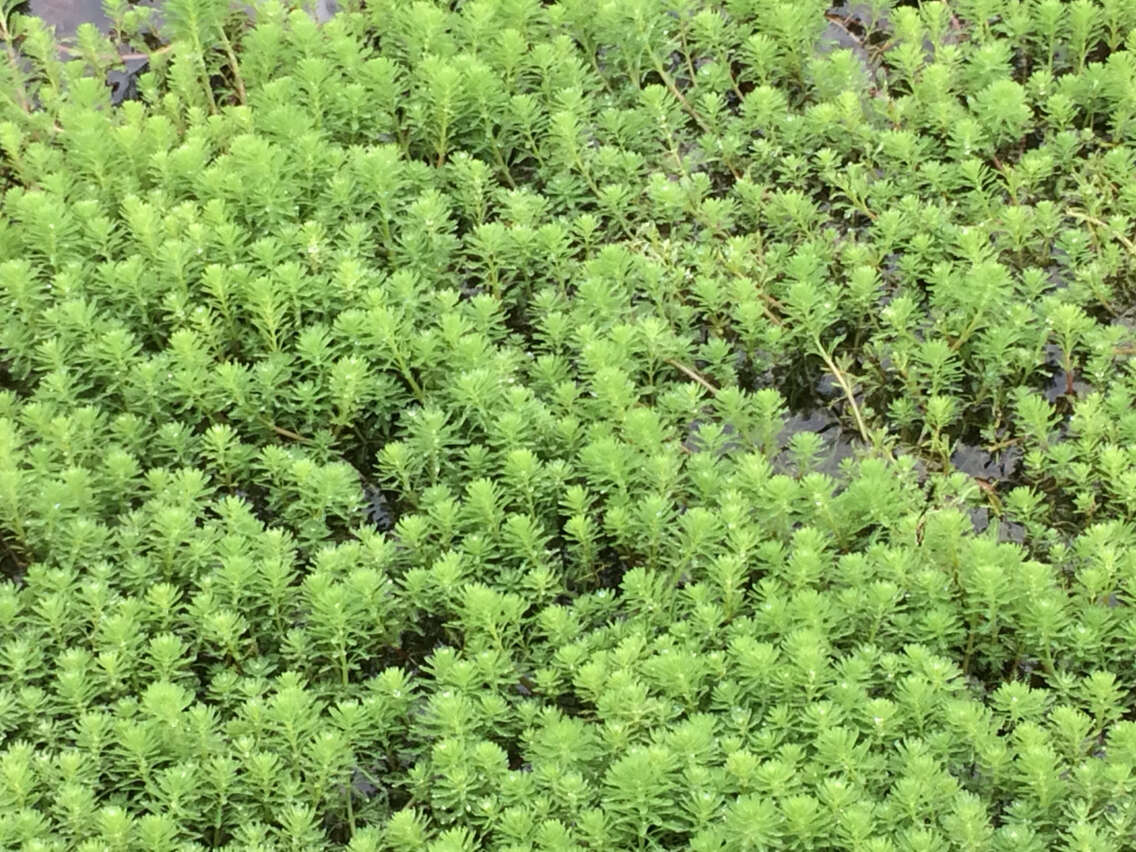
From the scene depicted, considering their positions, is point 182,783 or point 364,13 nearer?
point 182,783

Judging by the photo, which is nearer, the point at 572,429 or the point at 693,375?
the point at 572,429

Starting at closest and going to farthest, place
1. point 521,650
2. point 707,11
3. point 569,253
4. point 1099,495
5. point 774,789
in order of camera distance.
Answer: point 774,789, point 521,650, point 1099,495, point 569,253, point 707,11

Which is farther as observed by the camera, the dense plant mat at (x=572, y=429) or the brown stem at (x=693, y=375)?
the brown stem at (x=693, y=375)

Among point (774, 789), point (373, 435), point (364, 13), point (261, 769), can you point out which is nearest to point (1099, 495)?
point (774, 789)

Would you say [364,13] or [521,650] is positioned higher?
[364,13]

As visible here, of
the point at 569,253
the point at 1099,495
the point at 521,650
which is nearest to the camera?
the point at 521,650

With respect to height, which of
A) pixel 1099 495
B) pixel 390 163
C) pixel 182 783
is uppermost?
pixel 390 163

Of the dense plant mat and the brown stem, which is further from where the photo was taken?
the brown stem

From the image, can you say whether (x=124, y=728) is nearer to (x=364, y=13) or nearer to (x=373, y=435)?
(x=373, y=435)
